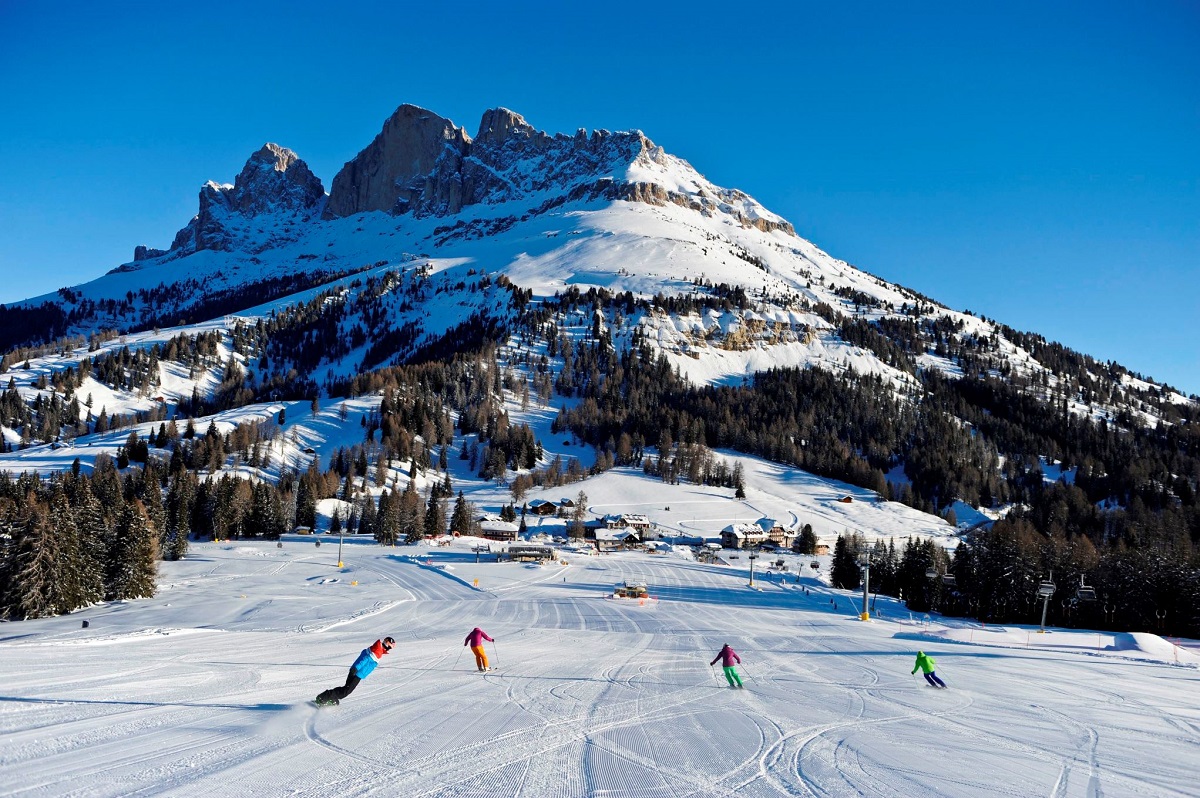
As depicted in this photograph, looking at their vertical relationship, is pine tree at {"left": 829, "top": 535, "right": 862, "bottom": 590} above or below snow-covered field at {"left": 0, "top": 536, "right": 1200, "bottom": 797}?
below

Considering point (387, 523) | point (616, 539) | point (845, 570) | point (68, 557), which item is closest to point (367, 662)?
point (68, 557)

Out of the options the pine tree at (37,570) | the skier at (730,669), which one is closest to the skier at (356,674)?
the skier at (730,669)

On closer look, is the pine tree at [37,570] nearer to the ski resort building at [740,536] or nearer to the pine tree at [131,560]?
the pine tree at [131,560]

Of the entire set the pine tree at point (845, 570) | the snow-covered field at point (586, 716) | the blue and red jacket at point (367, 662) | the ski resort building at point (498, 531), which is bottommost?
the ski resort building at point (498, 531)

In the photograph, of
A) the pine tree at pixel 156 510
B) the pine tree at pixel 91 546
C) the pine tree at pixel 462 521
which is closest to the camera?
the pine tree at pixel 91 546

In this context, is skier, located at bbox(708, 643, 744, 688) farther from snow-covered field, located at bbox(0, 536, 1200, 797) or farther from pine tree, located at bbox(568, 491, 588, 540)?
pine tree, located at bbox(568, 491, 588, 540)

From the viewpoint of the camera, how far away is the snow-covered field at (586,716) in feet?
30.1

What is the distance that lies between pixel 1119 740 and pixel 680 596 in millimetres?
41696

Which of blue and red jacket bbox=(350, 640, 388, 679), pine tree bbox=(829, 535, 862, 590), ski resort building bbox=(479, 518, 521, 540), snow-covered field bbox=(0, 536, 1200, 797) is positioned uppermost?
blue and red jacket bbox=(350, 640, 388, 679)

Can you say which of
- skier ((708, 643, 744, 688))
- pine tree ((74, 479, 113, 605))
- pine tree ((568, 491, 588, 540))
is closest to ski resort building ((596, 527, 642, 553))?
pine tree ((568, 491, 588, 540))

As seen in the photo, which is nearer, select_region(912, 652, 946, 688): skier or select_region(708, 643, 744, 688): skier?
select_region(708, 643, 744, 688): skier

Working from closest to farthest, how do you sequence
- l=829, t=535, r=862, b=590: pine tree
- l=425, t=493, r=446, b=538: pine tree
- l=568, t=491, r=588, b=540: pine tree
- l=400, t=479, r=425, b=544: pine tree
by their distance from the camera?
l=829, t=535, r=862, b=590: pine tree
l=400, t=479, r=425, b=544: pine tree
l=425, t=493, r=446, b=538: pine tree
l=568, t=491, r=588, b=540: pine tree

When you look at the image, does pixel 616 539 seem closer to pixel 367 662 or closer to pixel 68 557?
pixel 68 557

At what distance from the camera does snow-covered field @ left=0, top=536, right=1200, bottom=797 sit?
30.1ft
